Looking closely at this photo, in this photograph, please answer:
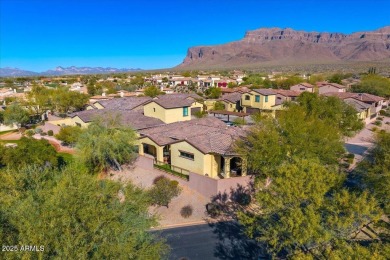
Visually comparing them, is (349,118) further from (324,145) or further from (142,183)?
(142,183)

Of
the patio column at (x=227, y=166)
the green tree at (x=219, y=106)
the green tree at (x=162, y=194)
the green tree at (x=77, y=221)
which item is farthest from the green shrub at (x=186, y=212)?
the green tree at (x=219, y=106)

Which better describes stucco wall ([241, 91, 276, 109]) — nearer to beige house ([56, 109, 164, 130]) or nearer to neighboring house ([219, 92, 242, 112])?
neighboring house ([219, 92, 242, 112])

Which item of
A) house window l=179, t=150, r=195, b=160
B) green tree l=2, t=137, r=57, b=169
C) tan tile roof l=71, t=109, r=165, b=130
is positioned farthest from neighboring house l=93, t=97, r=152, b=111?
green tree l=2, t=137, r=57, b=169

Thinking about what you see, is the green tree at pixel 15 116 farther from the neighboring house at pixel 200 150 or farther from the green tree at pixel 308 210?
the green tree at pixel 308 210

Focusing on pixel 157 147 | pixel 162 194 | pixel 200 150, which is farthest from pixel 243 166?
pixel 157 147

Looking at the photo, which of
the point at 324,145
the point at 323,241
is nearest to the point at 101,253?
the point at 323,241
